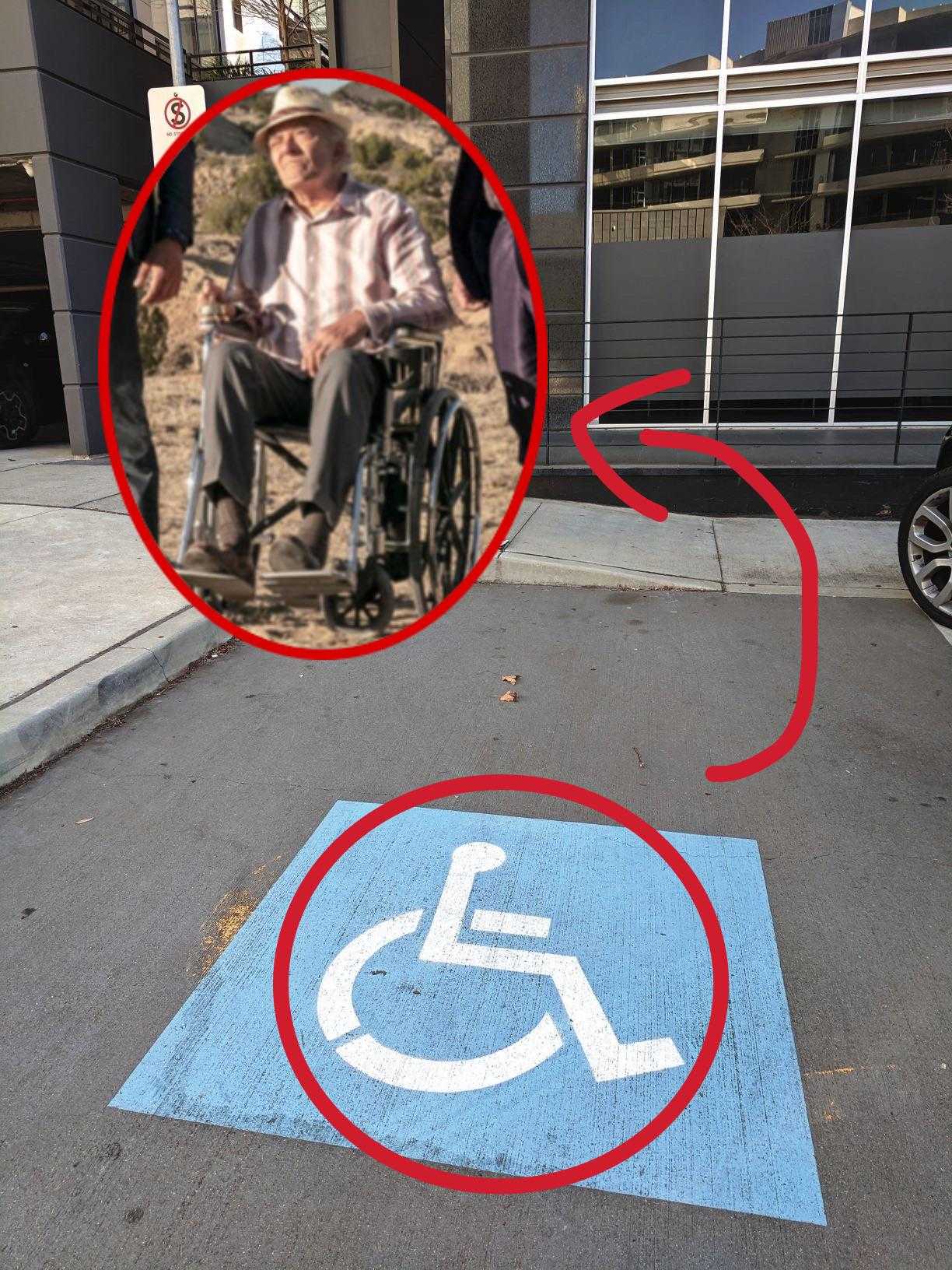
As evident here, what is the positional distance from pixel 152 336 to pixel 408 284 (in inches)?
7.3

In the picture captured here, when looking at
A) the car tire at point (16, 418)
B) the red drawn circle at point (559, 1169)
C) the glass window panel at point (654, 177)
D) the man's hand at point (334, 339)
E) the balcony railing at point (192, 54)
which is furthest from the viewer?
the car tire at point (16, 418)

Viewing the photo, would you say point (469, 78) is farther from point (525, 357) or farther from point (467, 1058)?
point (525, 357)

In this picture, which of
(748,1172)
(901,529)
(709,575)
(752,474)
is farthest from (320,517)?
(709,575)

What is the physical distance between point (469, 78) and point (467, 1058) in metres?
10.4

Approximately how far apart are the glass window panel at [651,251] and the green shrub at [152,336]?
1028cm

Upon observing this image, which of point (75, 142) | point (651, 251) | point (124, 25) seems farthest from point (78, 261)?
point (651, 251)

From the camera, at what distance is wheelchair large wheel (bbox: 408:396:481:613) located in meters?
0.70

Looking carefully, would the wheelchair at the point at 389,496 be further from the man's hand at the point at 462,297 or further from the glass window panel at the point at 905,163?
the glass window panel at the point at 905,163

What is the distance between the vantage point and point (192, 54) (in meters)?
12.7

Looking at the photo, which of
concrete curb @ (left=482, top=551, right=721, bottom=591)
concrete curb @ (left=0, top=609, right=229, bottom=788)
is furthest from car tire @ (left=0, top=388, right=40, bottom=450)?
concrete curb @ (left=482, top=551, right=721, bottom=591)

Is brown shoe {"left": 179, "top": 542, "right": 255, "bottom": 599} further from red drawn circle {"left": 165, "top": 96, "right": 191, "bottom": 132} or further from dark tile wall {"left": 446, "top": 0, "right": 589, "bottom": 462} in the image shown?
dark tile wall {"left": 446, "top": 0, "right": 589, "bottom": 462}

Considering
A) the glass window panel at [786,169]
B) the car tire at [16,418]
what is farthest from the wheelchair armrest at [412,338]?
the car tire at [16,418]

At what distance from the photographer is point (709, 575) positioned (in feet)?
24.9

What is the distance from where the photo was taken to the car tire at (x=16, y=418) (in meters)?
14.0
